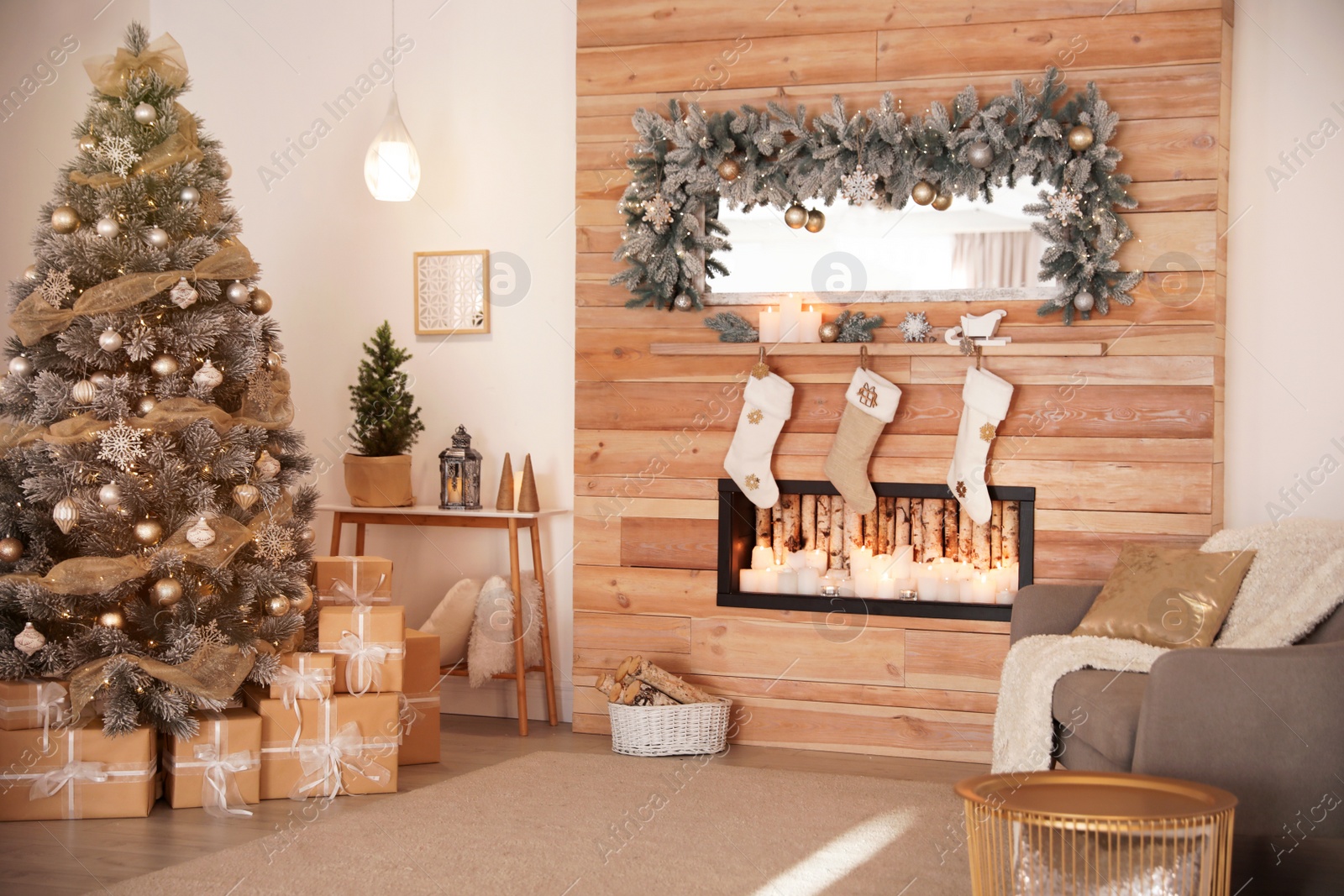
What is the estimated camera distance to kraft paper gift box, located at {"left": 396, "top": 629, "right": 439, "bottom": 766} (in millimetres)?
3561

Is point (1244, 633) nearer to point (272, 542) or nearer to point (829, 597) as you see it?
point (829, 597)

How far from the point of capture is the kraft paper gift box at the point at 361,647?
3254 mm

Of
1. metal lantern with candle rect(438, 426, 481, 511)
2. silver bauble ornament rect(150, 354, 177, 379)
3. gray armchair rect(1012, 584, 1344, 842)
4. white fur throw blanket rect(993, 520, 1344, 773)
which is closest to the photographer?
gray armchair rect(1012, 584, 1344, 842)

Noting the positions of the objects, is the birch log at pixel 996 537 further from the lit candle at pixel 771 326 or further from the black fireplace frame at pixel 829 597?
the lit candle at pixel 771 326

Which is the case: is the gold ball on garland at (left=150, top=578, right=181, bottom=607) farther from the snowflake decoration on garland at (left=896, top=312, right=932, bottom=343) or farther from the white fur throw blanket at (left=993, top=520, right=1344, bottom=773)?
the snowflake decoration on garland at (left=896, top=312, right=932, bottom=343)

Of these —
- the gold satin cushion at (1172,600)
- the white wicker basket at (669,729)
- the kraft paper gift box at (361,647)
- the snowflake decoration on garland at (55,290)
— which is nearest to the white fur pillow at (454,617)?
the white wicker basket at (669,729)

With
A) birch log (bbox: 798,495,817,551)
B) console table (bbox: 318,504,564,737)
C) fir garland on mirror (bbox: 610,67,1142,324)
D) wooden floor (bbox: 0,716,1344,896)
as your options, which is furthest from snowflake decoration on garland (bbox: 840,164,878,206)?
wooden floor (bbox: 0,716,1344,896)

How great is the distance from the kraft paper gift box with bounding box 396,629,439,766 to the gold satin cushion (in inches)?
74.1

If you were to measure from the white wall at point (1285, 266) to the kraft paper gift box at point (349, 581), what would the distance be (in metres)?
2.61

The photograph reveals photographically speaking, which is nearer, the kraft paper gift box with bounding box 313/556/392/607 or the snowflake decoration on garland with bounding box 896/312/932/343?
the kraft paper gift box with bounding box 313/556/392/607

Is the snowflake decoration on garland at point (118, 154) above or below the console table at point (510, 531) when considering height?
above

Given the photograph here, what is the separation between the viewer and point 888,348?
12.3 ft

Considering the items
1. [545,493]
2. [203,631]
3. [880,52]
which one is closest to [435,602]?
[545,493]

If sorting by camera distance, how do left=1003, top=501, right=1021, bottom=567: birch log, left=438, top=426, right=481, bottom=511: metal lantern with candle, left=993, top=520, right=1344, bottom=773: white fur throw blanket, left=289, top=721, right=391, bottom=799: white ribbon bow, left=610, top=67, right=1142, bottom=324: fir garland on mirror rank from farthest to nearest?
1. left=438, top=426, right=481, bottom=511: metal lantern with candle
2. left=1003, top=501, right=1021, bottom=567: birch log
3. left=610, top=67, right=1142, bottom=324: fir garland on mirror
4. left=289, top=721, right=391, bottom=799: white ribbon bow
5. left=993, top=520, right=1344, bottom=773: white fur throw blanket
